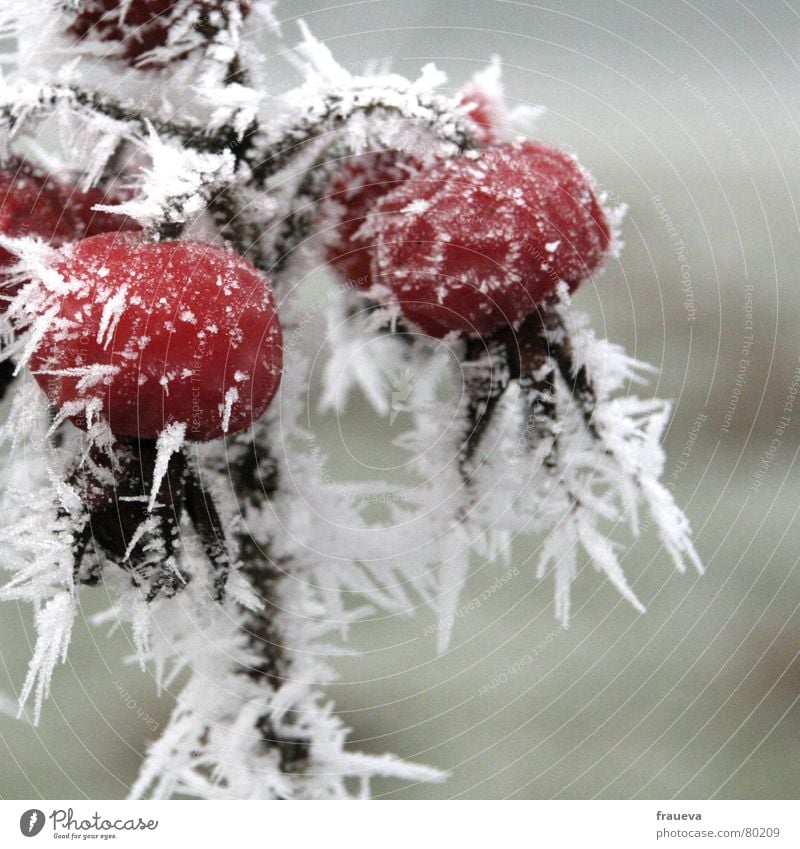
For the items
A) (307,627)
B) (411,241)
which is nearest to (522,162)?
(411,241)

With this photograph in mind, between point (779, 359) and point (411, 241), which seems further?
point (779, 359)

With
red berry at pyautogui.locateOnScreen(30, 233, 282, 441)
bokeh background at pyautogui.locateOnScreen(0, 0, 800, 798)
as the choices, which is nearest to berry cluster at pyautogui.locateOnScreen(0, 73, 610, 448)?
red berry at pyautogui.locateOnScreen(30, 233, 282, 441)

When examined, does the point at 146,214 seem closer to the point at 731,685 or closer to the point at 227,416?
the point at 227,416

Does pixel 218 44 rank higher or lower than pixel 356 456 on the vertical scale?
higher

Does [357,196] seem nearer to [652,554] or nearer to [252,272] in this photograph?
[252,272]
